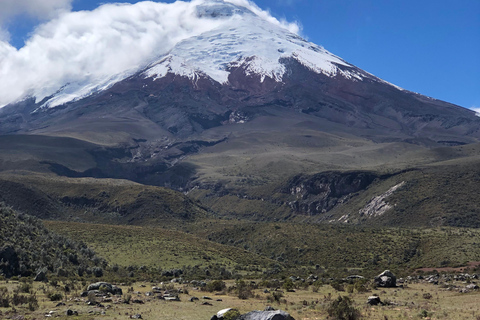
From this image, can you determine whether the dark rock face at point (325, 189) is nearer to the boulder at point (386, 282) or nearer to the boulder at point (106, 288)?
the boulder at point (386, 282)

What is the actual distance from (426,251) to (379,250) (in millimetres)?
6784

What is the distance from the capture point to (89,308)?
28.7m

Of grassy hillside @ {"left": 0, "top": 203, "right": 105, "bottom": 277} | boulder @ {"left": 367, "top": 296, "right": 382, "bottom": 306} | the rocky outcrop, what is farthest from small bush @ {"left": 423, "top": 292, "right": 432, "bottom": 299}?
the rocky outcrop

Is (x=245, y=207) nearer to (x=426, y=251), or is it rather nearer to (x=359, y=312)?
(x=426, y=251)

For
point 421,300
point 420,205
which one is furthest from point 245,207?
point 421,300

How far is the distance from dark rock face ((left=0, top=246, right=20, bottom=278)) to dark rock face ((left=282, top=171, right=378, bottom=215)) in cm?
12970

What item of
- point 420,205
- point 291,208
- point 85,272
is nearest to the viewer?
point 85,272

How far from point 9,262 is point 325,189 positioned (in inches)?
5470

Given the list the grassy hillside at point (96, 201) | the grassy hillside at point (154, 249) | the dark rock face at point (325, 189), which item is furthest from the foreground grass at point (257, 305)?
the dark rock face at point (325, 189)

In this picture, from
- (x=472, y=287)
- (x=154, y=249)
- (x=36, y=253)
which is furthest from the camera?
(x=154, y=249)

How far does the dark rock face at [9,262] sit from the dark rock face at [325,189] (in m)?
130

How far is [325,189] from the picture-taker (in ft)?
588

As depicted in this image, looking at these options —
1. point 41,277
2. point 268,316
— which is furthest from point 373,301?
point 41,277

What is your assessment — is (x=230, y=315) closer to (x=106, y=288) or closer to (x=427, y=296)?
(x=106, y=288)
